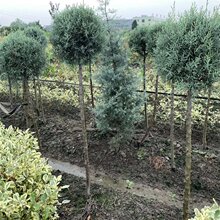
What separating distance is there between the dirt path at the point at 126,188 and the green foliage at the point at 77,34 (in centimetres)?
248

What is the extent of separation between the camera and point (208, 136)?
865 cm

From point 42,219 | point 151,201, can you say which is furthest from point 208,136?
point 42,219

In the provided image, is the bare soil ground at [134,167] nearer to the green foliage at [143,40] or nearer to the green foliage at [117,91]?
the green foliage at [117,91]

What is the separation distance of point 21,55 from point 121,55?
200 cm

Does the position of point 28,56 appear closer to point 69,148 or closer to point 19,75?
point 19,75

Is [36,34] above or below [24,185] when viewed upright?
above

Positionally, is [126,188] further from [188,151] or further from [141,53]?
[141,53]

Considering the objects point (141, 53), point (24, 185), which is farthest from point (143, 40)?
point (24, 185)

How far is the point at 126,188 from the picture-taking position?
259 inches

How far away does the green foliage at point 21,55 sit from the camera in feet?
23.0

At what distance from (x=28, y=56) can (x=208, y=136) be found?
186 inches

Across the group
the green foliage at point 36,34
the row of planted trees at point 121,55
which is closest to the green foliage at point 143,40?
the row of planted trees at point 121,55

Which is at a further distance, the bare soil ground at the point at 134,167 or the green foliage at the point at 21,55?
the green foliage at the point at 21,55

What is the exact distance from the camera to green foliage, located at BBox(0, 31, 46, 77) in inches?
275
